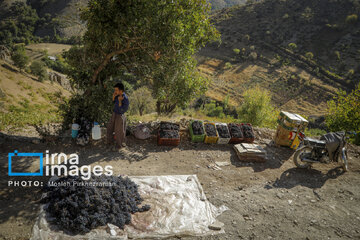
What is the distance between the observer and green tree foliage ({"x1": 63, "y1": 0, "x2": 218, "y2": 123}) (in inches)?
213

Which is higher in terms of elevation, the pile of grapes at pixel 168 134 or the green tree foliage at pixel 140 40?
the green tree foliage at pixel 140 40

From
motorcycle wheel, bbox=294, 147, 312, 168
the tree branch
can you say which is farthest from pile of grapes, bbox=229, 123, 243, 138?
the tree branch

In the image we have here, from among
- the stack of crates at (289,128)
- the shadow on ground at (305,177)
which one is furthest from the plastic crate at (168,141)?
the stack of crates at (289,128)

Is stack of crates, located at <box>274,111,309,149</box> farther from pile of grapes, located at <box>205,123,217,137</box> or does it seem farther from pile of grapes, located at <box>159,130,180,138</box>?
pile of grapes, located at <box>159,130,180,138</box>

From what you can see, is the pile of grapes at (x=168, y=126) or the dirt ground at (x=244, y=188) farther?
the pile of grapes at (x=168, y=126)

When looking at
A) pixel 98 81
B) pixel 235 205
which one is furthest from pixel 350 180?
pixel 98 81

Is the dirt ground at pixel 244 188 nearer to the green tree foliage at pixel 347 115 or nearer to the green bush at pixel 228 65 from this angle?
the green tree foliage at pixel 347 115

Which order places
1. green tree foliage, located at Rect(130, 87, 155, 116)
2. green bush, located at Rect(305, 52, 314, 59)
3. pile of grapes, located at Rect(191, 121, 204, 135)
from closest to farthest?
pile of grapes, located at Rect(191, 121, 204, 135)
green tree foliage, located at Rect(130, 87, 155, 116)
green bush, located at Rect(305, 52, 314, 59)

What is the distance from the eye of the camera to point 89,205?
12.3ft

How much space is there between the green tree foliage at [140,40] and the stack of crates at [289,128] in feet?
12.6

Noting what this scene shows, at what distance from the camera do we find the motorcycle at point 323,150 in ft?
21.0

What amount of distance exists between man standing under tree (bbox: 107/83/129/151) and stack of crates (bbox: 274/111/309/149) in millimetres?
5650

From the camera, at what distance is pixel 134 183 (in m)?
4.78

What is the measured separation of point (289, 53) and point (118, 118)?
55818mm
